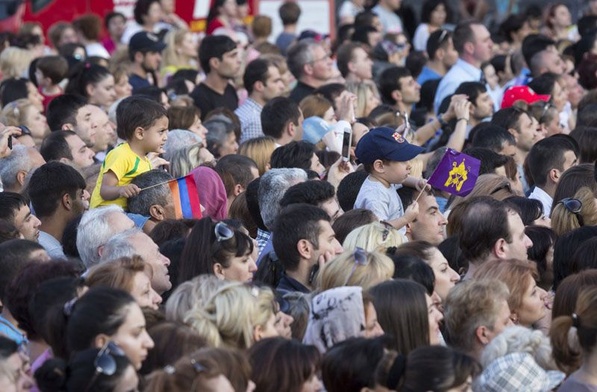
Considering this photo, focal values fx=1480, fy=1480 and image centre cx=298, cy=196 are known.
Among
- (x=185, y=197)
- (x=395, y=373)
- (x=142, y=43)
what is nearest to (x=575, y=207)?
(x=185, y=197)

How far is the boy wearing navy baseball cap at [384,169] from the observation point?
8672 mm

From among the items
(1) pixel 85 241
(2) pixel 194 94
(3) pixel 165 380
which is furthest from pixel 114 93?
(3) pixel 165 380

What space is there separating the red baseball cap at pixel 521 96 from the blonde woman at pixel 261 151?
9.67 ft

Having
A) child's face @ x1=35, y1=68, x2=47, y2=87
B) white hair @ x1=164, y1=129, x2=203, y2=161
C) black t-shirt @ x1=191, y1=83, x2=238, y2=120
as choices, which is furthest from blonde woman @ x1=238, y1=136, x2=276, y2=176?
child's face @ x1=35, y1=68, x2=47, y2=87

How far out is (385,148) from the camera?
8672 millimetres

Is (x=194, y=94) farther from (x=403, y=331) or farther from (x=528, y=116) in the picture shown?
(x=403, y=331)

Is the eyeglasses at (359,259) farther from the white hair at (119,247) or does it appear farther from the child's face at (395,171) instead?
the child's face at (395,171)

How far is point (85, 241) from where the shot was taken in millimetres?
7715

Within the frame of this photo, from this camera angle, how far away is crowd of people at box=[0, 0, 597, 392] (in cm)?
562

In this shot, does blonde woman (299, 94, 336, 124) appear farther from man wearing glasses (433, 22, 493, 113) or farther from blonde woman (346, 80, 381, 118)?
man wearing glasses (433, 22, 493, 113)

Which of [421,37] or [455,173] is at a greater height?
[455,173]

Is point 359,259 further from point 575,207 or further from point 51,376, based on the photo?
point 575,207

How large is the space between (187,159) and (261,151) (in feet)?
2.22

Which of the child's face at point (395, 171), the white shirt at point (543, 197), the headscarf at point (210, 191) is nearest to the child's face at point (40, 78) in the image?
the headscarf at point (210, 191)
